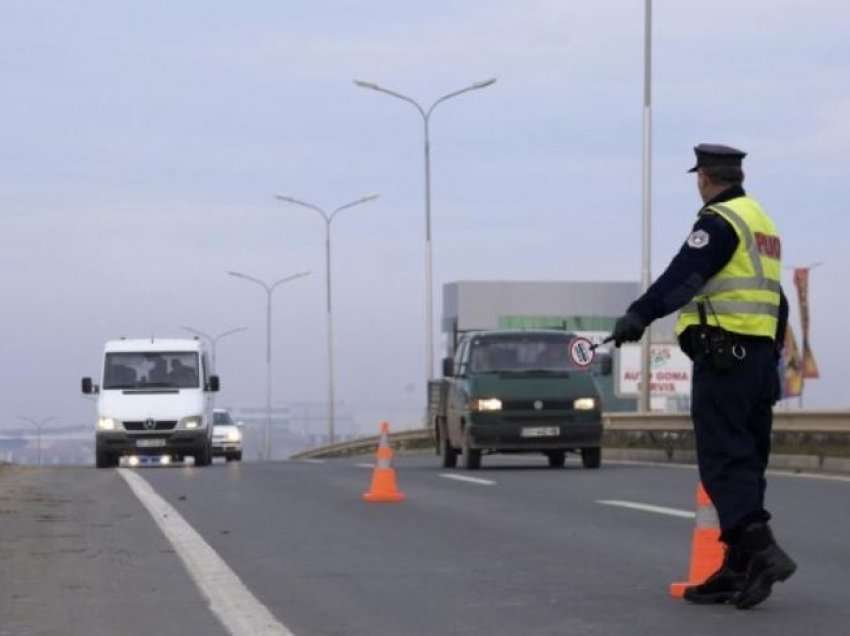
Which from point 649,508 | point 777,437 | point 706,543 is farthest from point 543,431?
point 706,543

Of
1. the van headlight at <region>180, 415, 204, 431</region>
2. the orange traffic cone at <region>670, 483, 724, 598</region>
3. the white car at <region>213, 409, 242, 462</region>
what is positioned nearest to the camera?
the orange traffic cone at <region>670, 483, 724, 598</region>

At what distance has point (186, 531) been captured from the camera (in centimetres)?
1397

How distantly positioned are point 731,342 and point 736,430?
0.36m

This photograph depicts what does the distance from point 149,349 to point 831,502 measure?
20695 millimetres

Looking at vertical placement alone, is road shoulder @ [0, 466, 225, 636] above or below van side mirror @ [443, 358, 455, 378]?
below

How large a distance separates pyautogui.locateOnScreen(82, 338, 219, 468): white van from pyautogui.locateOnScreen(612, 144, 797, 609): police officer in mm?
27037

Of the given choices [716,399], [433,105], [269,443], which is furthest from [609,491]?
[269,443]

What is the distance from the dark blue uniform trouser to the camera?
334 inches

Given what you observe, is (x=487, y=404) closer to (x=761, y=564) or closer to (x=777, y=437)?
(x=777, y=437)

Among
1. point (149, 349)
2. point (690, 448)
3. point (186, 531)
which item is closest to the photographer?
point (186, 531)

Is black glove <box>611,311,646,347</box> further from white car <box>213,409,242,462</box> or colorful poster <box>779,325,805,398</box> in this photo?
colorful poster <box>779,325,805,398</box>

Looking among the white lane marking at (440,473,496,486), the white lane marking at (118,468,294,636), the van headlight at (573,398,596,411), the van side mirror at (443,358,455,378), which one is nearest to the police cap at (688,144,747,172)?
the white lane marking at (118,468,294,636)

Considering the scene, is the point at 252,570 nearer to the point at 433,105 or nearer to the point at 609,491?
the point at 609,491

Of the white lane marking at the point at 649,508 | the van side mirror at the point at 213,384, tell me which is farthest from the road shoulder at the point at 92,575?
the van side mirror at the point at 213,384
